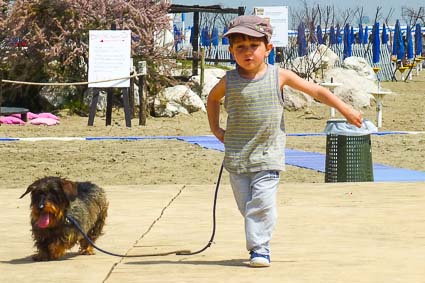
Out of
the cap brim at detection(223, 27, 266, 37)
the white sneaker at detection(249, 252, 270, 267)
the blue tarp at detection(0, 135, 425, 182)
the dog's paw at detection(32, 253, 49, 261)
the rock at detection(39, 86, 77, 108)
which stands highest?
the cap brim at detection(223, 27, 266, 37)

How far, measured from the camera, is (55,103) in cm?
2500

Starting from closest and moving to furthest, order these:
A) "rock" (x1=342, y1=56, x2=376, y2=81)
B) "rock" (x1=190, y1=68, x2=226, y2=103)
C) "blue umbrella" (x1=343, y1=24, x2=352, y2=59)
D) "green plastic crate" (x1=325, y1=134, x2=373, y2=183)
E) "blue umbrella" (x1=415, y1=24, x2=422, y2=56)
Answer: "green plastic crate" (x1=325, y1=134, x2=373, y2=183) → "rock" (x1=190, y1=68, x2=226, y2=103) → "rock" (x1=342, y1=56, x2=376, y2=81) → "blue umbrella" (x1=343, y1=24, x2=352, y2=59) → "blue umbrella" (x1=415, y1=24, x2=422, y2=56)

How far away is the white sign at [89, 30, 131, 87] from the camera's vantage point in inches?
877

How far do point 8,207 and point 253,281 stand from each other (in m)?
4.41

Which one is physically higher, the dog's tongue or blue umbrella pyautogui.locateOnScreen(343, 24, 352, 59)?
the dog's tongue

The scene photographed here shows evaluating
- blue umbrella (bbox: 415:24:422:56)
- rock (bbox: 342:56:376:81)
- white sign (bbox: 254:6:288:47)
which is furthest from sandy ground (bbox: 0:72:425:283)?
blue umbrella (bbox: 415:24:422:56)

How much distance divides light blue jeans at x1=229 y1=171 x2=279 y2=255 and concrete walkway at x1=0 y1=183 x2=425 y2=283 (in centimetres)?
18

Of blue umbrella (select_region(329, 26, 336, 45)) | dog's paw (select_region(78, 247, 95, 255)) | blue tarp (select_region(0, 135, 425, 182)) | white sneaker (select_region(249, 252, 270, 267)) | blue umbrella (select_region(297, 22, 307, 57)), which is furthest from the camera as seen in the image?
blue umbrella (select_region(329, 26, 336, 45))

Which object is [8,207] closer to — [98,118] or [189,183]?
[189,183]

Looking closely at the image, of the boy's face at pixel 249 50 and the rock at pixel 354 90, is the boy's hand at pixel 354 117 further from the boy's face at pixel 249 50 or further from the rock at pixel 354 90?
the rock at pixel 354 90

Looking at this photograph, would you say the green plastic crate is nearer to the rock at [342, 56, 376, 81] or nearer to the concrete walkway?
the concrete walkway

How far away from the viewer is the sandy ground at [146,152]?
518 inches

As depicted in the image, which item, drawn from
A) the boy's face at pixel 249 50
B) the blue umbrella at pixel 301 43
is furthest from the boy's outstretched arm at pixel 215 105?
the blue umbrella at pixel 301 43

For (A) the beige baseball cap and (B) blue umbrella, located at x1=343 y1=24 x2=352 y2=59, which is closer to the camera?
(A) the beige baseball cap
